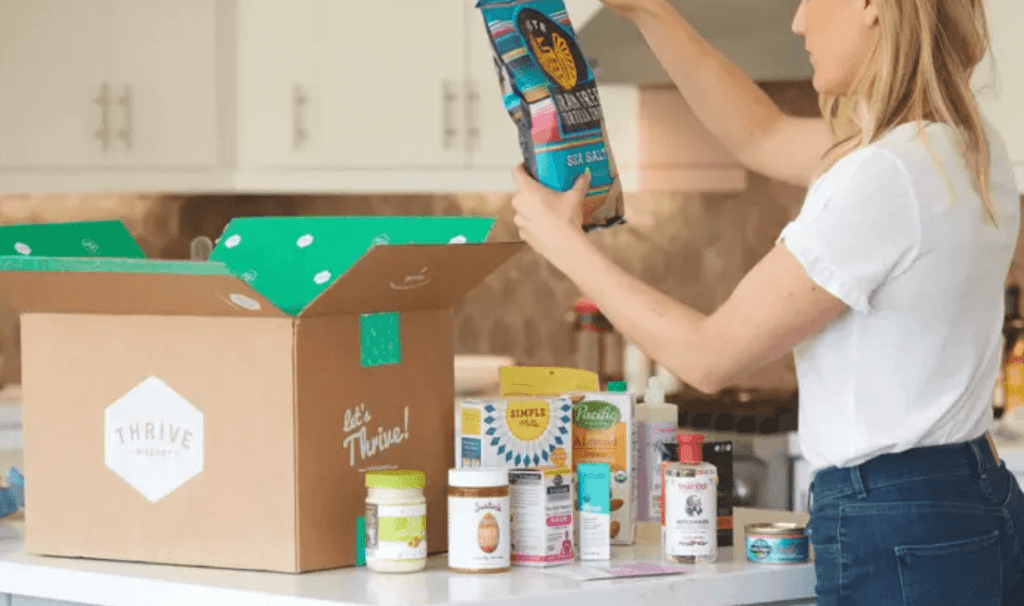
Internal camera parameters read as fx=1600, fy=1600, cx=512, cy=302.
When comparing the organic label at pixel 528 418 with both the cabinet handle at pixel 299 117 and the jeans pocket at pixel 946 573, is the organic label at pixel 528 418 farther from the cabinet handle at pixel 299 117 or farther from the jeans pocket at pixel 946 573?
the cabinet handle at pixel 299 117

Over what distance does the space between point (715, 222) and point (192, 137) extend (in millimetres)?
1428

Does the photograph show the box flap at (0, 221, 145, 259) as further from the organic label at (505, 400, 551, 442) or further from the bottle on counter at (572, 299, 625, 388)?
the bottle on counter at (572, 299, 625, 388)

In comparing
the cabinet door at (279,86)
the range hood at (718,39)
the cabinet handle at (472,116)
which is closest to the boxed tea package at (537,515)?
the range hood at (718,39)

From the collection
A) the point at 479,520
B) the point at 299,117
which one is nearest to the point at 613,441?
the point at 479,520

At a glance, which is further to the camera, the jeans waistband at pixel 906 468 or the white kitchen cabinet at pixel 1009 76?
the white kitchen cabinet at pixel 1009 76

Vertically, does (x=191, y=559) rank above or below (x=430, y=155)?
below

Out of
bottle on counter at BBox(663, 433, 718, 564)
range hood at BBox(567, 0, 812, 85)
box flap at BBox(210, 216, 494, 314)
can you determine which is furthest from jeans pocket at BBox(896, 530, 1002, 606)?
range hood at BBox(567, 0, 812, 85)

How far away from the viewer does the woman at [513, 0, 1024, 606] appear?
157cm

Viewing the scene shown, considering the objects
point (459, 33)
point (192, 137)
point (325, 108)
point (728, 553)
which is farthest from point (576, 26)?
point (728, 553)

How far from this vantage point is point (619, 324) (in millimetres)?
1705

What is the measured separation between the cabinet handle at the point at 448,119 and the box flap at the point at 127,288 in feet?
7.90

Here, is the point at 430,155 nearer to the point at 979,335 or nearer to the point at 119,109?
the point at 119,109

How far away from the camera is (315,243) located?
181cm

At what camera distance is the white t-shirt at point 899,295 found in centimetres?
156
